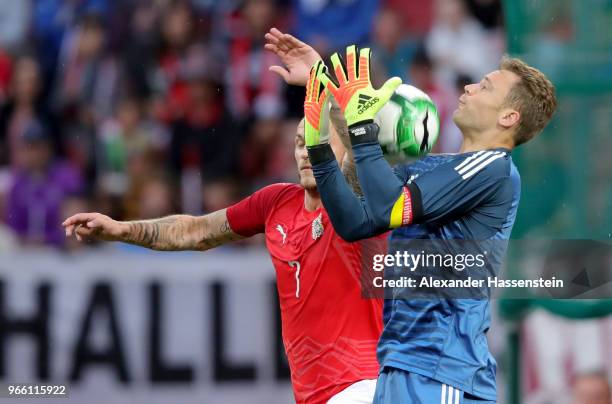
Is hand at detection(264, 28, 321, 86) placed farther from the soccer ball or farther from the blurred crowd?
the blurred crowd

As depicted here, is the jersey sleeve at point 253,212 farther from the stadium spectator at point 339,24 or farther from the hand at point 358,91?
the stadium spectator at point 339,24

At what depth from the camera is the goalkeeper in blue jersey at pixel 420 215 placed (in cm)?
431

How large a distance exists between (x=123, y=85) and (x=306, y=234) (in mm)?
A: 6270

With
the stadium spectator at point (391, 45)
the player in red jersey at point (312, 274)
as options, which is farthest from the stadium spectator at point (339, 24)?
the player in red jersey at point (312, 274)

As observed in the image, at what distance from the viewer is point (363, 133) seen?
14.1 feet

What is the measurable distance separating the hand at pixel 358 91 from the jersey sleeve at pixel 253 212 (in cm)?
137

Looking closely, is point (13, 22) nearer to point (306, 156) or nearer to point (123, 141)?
→ point (123, 141)

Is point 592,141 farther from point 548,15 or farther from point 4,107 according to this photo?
point 4,107

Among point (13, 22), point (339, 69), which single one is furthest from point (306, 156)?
point (13, 22)

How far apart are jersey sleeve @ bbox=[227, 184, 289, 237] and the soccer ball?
0.94 metres

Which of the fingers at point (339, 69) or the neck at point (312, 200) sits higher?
the fingers at point (339, 69)

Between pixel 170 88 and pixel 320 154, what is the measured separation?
715 cm

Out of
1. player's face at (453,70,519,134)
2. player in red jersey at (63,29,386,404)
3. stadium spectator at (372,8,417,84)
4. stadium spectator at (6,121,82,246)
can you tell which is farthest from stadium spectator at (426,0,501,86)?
player's face at (453,70,519,134)

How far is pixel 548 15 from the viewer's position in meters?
7.12
